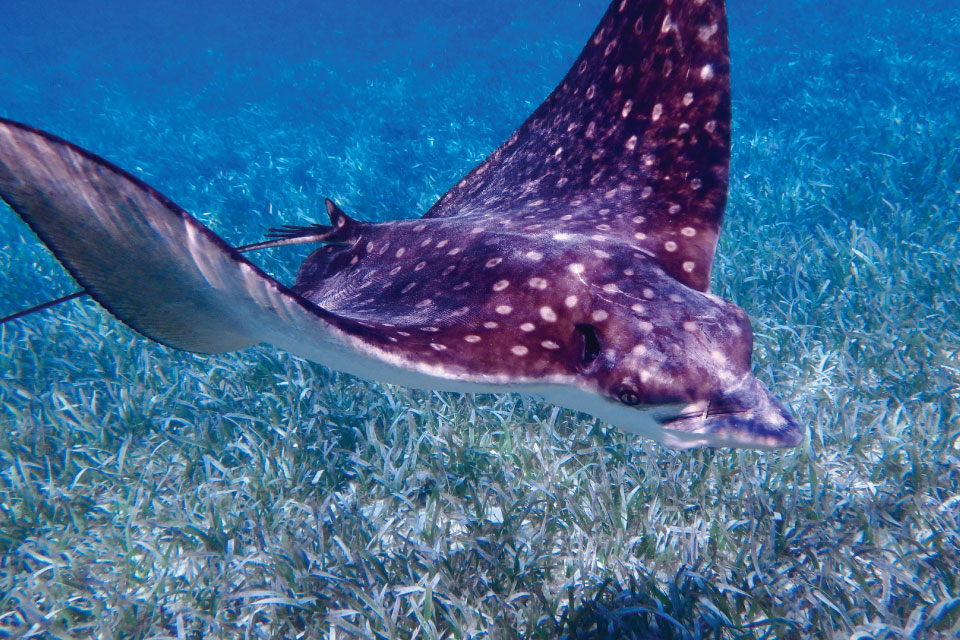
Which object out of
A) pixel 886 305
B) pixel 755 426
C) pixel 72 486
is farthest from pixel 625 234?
pixel 72 486

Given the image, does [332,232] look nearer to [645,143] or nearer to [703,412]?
[645,143]

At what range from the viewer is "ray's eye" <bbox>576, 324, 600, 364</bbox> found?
2.23 metres

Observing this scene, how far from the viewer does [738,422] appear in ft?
6.46

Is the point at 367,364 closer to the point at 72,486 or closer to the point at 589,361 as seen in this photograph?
the point at 589,361

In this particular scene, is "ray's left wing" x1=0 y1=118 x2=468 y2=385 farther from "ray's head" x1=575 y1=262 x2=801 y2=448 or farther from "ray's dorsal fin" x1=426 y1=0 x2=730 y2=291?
"ray's dorsal fin" x1=426 y1=0 x2=730 y2=291

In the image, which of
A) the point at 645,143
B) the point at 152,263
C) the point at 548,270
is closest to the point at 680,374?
the point at 548,270

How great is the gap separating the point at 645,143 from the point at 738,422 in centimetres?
236

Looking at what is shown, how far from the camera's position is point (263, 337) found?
2.05 m

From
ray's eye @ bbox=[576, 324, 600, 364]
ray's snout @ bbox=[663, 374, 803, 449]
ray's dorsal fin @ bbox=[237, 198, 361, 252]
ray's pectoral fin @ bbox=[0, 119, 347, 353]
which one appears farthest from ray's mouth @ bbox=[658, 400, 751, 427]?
ray's dorsal fin @ bbox=[237, 198, 361, 252]

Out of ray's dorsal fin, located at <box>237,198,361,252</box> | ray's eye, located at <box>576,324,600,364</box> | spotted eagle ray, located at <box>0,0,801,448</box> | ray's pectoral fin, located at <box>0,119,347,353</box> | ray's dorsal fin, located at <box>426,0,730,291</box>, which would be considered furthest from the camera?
ray's dorsal fin, located at <box>237,198,361,252</box>

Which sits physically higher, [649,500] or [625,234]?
[625,234]

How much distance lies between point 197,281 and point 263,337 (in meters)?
0.32

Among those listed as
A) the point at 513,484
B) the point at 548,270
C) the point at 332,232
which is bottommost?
the point at 513,484

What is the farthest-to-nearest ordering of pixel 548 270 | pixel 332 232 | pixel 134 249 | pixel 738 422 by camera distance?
pixel 332 232 → pixel 548 270 → pixel 738 422 → pixel 134 249
